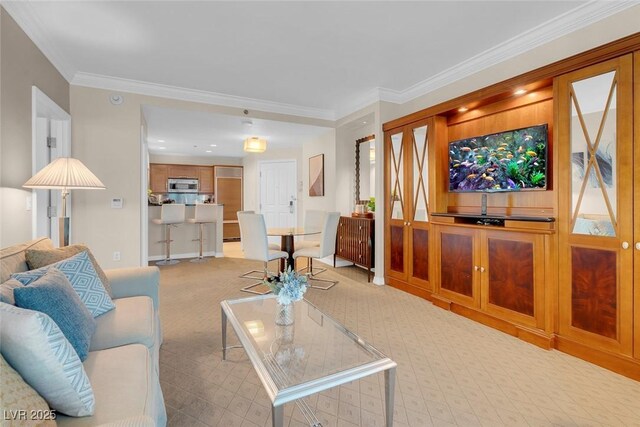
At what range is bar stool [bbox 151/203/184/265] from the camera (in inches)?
217

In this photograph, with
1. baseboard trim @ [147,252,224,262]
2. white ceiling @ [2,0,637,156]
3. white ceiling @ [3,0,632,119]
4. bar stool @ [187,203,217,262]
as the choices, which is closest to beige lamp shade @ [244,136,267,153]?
white ceiling @ [2,0,637,156]

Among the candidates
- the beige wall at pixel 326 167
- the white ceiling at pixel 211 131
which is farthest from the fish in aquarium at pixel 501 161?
the white ceiling at pixel 211 131

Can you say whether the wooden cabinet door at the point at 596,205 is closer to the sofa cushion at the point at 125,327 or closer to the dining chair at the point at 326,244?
the dining chair at the point at 326,244

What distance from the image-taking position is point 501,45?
2.99 metres

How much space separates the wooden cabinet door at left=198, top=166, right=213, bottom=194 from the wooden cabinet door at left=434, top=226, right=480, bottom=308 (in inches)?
278

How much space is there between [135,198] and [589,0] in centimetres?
482

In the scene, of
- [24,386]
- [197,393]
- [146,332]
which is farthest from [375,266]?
[24,386]

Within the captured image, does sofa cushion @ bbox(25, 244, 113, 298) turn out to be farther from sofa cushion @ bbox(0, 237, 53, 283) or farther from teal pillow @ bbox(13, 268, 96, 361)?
teal pillow @ bbox(13, 268, 96, 361)

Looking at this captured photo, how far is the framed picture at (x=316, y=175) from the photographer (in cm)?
584

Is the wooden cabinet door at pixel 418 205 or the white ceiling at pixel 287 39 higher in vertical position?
the white ceiling at pixel 287 39

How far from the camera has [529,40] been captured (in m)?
2.81

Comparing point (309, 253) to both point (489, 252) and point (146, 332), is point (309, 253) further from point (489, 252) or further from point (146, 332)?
point (146, 332)

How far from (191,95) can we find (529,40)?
3.89 metres

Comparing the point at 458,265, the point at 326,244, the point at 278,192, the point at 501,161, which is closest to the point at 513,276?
the point at 458,265
